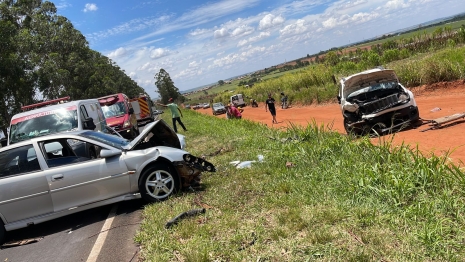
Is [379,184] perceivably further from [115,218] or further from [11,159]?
[11,159]

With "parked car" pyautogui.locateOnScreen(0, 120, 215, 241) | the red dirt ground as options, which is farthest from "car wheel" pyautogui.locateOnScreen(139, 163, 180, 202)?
the red dirt ground

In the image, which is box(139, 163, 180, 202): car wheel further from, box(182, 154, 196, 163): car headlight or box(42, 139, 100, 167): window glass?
box(42, 139, 100, 167): window glass

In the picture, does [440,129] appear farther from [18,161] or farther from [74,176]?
[18,161]

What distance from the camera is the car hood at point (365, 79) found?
11.4 m

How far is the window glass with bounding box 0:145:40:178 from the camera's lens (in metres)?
6.10

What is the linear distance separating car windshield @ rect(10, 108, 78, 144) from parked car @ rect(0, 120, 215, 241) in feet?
12.3

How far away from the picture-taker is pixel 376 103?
416 inches

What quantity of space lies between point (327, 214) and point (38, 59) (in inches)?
938

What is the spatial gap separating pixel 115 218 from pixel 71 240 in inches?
30.7

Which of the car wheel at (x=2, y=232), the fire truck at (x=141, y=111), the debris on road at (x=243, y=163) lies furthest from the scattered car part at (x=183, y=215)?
the fire truck at (x=141, y=111)

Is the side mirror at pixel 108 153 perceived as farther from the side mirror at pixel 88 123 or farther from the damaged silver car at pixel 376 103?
the damaged silver car at pixel 376 103

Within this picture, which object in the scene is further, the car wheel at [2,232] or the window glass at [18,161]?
the window glass at [18,161]

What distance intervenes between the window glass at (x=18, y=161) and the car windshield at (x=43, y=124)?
12.2ft

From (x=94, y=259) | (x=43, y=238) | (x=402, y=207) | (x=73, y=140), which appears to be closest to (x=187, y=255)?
(x=94, y=259)
